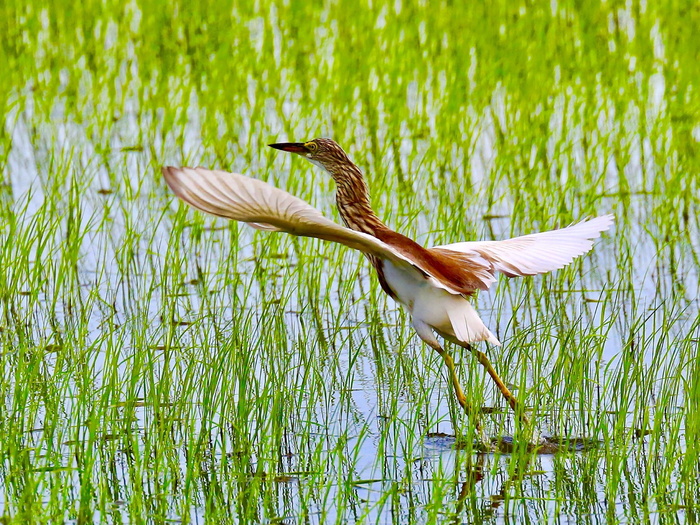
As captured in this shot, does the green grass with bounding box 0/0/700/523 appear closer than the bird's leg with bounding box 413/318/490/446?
Yes

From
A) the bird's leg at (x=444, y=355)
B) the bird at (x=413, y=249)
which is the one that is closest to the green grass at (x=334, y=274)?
the bird's leg at (x=444, y=355)

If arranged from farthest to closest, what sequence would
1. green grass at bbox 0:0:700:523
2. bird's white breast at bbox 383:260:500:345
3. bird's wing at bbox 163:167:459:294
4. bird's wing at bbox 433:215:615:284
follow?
bird's wing at bbox 433:215:615:284
bird's white breast at bbox 383:260:500:345
green grass at bbox 0:0:700:523
bird's wing at bbox 163:167:459:294

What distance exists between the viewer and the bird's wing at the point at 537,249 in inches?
142

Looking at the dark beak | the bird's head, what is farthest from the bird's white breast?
the dark beak

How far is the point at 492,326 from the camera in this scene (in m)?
4.54

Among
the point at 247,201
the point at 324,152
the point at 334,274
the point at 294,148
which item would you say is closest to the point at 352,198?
the point at 324,152

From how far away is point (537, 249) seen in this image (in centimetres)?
375

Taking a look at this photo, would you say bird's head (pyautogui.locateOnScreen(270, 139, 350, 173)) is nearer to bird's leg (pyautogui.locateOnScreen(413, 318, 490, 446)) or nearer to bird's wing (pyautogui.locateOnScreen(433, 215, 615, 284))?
bird's wing (pyautogui.locateOnScreen(433, 215, 615, 284))

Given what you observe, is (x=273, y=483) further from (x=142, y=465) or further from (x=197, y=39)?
(x=197, y=39)

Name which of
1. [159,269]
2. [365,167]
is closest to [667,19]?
[365,167]

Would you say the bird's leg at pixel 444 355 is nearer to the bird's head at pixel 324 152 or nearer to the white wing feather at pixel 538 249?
the white wing feather at pixel 538 249

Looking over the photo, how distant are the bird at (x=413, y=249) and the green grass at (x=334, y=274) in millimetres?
169

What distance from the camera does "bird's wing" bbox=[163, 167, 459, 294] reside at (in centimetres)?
265

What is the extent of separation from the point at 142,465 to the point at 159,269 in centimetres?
189
